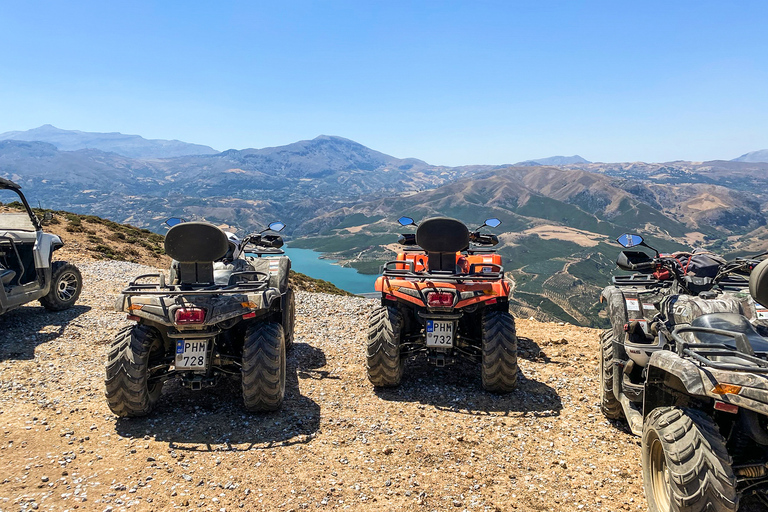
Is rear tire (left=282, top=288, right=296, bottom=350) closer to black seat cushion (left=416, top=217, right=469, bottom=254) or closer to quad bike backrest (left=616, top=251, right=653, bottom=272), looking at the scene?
black seat cushion (left=416, top=217, right=469, bottom=254)

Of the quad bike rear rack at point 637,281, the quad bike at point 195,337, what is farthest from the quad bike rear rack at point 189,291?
the quad bike rear rack at point 637,281

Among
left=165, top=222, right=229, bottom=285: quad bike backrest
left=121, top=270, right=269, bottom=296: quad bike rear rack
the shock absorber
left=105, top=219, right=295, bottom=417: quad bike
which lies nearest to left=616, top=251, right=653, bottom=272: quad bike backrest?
the shock absorber

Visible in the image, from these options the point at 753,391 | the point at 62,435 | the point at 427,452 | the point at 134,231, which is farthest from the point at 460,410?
the point at 134,231

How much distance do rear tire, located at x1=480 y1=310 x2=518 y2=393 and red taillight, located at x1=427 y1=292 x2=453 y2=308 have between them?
0.69 metres

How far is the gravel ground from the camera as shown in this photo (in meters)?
4.16

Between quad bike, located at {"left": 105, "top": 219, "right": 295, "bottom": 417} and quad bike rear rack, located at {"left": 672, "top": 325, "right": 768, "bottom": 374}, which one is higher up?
quad bike rear rack, located at {"left": 672, "top": 325, "right": 768, "bottom": 374}

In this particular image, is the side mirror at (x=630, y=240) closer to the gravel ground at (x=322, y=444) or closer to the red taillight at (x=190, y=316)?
the gravel ground at (x=322, y=444)

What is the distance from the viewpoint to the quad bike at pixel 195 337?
543cm

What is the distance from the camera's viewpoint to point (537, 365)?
804 cm

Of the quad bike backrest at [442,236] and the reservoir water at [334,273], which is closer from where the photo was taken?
the quad bike backrest at [442,236]

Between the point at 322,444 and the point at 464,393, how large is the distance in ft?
8.19

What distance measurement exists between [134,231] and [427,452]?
97.4 ft

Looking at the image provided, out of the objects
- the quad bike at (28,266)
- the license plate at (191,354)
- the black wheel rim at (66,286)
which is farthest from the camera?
the black wheel rim at (66,286)

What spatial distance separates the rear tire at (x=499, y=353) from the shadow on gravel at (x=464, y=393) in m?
0.27
